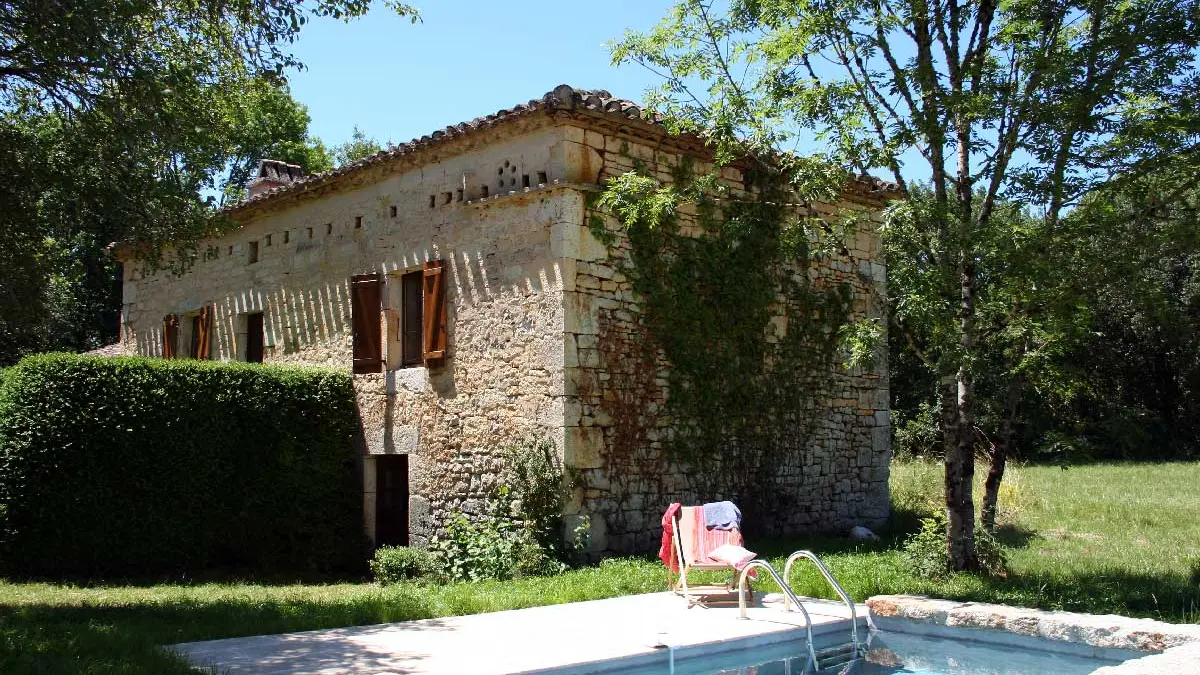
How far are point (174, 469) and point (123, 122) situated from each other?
411 centimetres

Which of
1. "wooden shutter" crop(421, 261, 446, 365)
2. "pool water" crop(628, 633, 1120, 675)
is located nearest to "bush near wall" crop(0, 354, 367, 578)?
"wooden shutter" crop(421, 261, 446, 365)

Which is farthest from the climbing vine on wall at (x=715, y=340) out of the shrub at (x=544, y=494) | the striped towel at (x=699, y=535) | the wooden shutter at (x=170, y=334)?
the wooden shutter at (x=170, y=334)

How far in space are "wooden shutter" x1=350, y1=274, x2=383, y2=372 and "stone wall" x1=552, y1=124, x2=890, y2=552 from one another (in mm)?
3329

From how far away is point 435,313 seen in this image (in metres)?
11.0

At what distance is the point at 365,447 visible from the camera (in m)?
12.1

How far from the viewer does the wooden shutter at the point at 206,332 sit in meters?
14.8

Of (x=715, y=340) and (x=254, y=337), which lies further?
(x=254, y=337)

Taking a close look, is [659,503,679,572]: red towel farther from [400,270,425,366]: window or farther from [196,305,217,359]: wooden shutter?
[196,305,217,359]: wooden shutter

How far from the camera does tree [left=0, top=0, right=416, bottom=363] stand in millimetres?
7910

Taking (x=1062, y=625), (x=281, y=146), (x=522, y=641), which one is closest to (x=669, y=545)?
(x=522, y=641)

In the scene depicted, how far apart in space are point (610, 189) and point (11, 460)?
21.9 feet

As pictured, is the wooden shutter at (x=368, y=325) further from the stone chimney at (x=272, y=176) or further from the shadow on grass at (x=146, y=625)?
the stone chimney at (x=272, y=176)

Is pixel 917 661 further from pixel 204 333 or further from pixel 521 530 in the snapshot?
pixel 204 333

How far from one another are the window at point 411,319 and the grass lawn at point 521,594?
9.44ft
